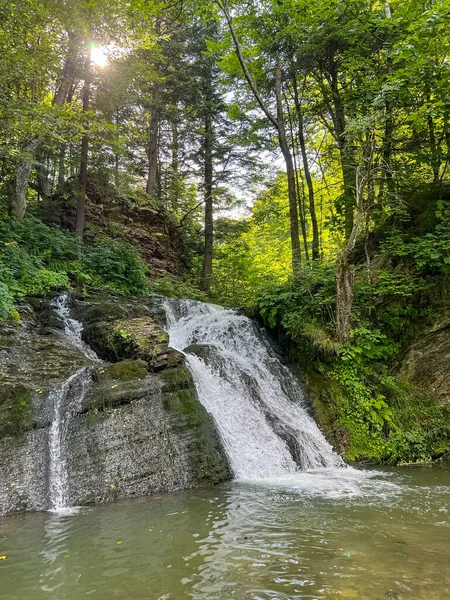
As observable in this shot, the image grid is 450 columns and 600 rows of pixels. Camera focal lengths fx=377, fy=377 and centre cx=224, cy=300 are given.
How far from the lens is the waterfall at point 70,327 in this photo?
8894mm

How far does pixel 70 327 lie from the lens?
9.69 metres

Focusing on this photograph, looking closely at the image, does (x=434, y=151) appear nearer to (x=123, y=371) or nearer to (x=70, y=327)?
(x=123, y=371)

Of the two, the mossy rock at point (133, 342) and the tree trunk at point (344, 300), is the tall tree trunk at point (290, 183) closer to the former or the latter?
the tree trunk at point (344, 300)

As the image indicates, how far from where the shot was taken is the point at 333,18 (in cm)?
1050

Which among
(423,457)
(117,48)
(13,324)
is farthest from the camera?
(117,48)

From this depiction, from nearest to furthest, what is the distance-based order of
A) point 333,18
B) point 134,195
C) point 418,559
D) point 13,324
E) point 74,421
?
point 418,559, point 74,421, point 13,324, point 333,18, point 134,195

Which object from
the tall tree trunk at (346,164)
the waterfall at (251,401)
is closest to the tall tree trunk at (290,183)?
the tall tree trunk at (346,164)

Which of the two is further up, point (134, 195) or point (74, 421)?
point (134, 195)

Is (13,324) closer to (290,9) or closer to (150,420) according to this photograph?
(150,420)

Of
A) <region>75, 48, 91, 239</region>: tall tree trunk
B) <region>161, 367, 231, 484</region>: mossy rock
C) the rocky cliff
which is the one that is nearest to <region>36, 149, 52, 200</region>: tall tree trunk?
<region>75, 48, 91, 239</region>: tall tree trunk

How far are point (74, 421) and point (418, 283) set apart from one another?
7738 mm

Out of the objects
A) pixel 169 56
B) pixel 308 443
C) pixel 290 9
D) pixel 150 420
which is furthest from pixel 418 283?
pixel 169 56

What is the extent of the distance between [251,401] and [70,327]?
5.03 meters

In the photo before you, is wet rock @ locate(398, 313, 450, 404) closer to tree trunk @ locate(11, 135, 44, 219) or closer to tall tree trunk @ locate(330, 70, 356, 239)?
tall tree trunk @ locate(330, 70, 356, 239)
